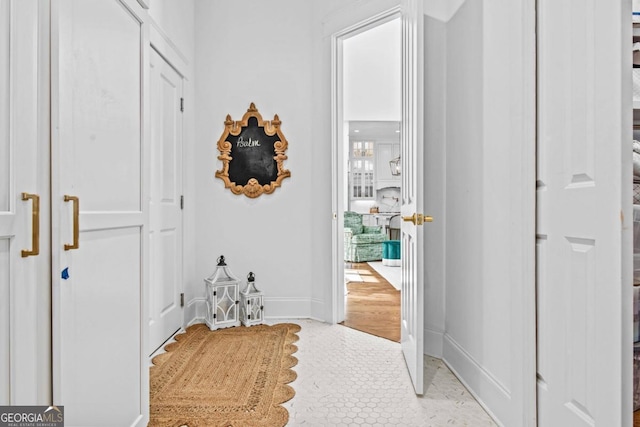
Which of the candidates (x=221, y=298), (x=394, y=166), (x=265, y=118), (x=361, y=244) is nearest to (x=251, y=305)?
(x=221, y=298)

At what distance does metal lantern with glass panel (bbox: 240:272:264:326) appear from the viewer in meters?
3.39

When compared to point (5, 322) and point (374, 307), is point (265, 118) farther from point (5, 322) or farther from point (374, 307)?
point (5, 322)

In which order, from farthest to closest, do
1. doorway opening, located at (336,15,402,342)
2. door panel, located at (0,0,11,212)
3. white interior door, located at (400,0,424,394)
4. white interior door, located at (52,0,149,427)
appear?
doorway opening, located at (336,15,402,342), white interior door, located at (400,0,424,394), white interior door, located at (52,0,149,427), door panel, located at (0,0,11,212)

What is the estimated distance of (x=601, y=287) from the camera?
1283 mm

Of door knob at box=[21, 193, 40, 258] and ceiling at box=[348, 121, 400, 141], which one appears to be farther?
ceiling at box=[348, 121, 400, 141]

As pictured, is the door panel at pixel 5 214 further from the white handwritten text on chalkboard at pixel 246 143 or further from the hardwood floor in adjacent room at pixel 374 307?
the white handwritten text on chalkboard at pixel 246 143

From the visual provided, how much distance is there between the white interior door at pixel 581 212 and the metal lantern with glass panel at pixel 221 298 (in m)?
2.34

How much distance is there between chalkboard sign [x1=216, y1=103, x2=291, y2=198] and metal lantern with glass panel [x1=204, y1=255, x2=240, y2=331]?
677 millimetres

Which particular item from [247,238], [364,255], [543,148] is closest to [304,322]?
[247,238]

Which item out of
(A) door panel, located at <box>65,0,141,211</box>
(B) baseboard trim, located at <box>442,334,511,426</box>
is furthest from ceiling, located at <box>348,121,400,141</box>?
(A) door panel, located at <box>65,0,141,211</box>

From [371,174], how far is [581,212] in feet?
28.5

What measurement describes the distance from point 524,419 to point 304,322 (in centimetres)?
210

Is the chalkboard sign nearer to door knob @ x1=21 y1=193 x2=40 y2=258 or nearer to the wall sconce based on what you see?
door knob @ x1=21 y1=193 x2=40 y2=258

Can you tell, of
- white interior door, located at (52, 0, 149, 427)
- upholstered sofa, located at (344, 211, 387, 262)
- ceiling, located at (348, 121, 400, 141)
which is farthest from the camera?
ceiling, located at (348, 121, 400, 141)
